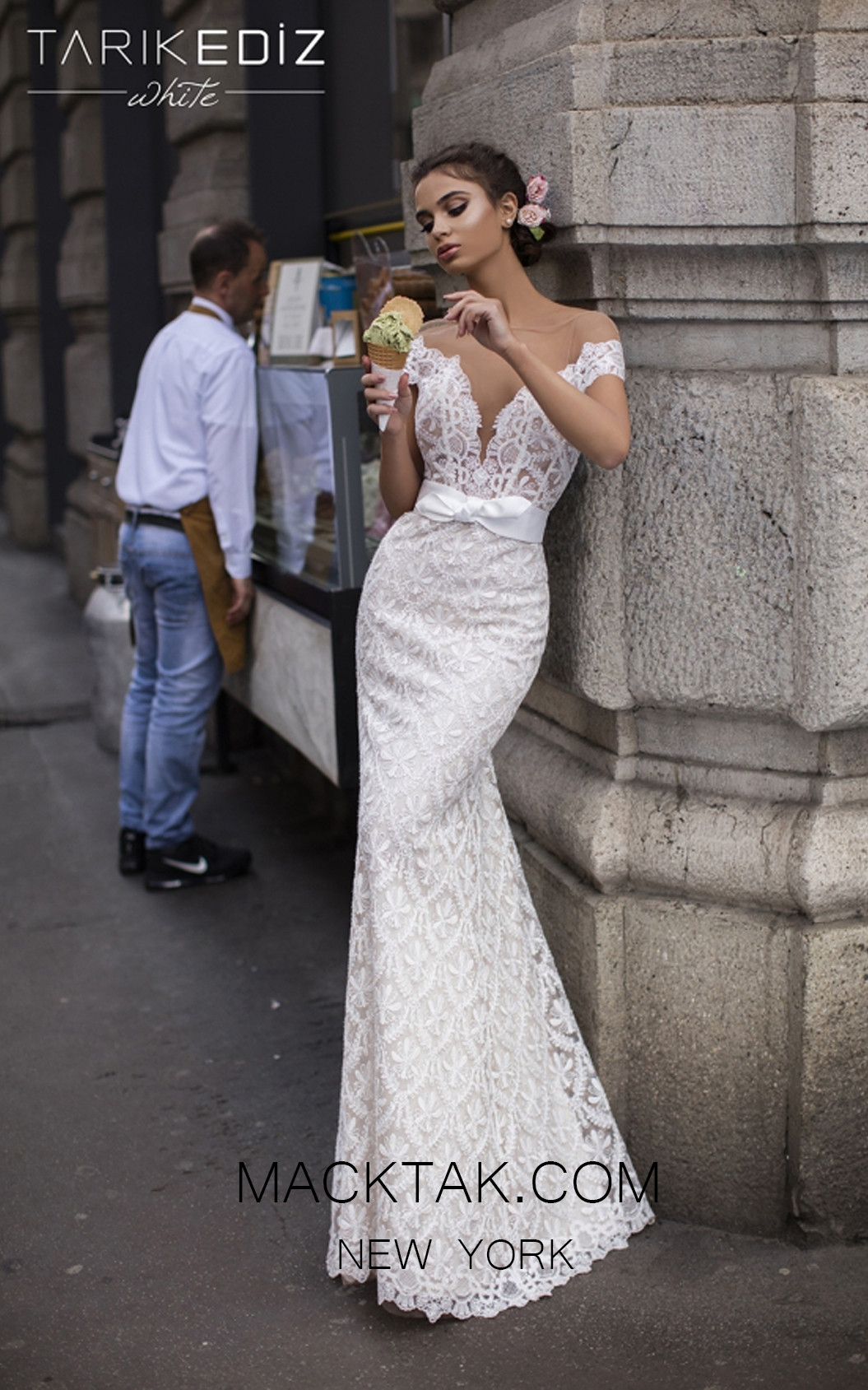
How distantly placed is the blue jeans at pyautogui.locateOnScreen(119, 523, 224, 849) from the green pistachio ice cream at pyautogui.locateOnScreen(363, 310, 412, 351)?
7.40 ft

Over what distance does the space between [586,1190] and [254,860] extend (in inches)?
101

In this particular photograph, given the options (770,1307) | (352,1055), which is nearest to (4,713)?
(352,1055)

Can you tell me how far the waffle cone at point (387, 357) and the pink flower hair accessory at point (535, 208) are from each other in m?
0.32

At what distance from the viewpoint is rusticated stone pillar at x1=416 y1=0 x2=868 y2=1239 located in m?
2.60

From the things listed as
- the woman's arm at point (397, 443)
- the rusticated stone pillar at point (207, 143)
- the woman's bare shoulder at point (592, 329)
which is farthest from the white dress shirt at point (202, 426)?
the woman's bare shoulder at point (592, 329)

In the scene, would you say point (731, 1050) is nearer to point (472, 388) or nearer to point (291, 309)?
point (472, 388)

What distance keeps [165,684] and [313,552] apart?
77 centimetres

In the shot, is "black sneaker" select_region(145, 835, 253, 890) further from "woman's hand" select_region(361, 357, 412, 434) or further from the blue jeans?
"woman's hand" select_region(361, 357, 412, 434)

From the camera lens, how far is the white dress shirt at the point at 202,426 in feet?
15.2

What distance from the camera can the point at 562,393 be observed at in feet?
8.06

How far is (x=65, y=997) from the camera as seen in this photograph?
13.6 feet

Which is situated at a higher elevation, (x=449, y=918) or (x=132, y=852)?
(x=449, y=918)

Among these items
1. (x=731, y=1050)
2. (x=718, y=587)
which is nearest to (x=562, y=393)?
(x=718, y=587)

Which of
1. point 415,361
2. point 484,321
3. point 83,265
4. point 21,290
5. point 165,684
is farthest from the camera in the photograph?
point 21,290
